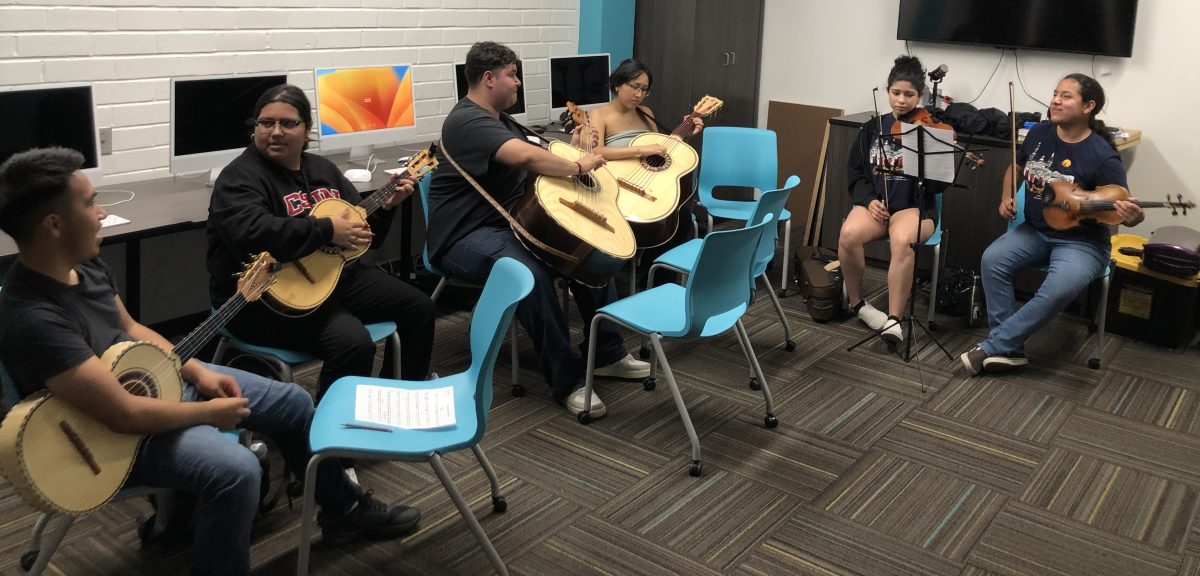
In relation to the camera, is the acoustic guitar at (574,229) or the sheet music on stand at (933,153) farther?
the sheet music on stand at (933,153)

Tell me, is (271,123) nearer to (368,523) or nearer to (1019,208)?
(368,523)

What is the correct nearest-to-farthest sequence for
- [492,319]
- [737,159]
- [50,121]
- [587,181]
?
[492,319]
[50,121]
[587,181]
[737,159]

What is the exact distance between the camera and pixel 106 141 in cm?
363

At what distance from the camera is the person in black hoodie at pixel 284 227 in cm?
269

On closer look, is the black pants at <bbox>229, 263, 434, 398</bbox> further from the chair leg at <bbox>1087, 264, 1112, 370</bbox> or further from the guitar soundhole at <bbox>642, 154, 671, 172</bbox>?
the chair leg at <bbox>1087, 264, 1112, 370</bbox>

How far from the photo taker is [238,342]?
276 centimetres

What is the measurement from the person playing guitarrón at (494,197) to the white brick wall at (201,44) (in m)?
1.13

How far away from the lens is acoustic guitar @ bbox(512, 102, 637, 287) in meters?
3.24

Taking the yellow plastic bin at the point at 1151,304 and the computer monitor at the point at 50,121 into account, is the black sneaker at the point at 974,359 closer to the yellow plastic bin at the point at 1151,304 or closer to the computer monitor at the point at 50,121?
the yellow plastic bin at the point at 1151,304

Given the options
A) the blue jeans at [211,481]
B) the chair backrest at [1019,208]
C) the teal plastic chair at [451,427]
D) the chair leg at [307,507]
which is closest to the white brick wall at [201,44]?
the teal plastic chair at [451,427]

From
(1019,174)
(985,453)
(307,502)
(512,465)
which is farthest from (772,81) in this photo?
(307,502)

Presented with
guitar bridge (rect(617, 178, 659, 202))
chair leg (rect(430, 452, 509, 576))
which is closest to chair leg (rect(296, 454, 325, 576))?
chair leg (rect(430, 452, 509, 576))

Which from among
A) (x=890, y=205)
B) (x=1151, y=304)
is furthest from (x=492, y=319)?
(x=1151, y=304)

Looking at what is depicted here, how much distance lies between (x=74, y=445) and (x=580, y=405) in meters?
1.75
